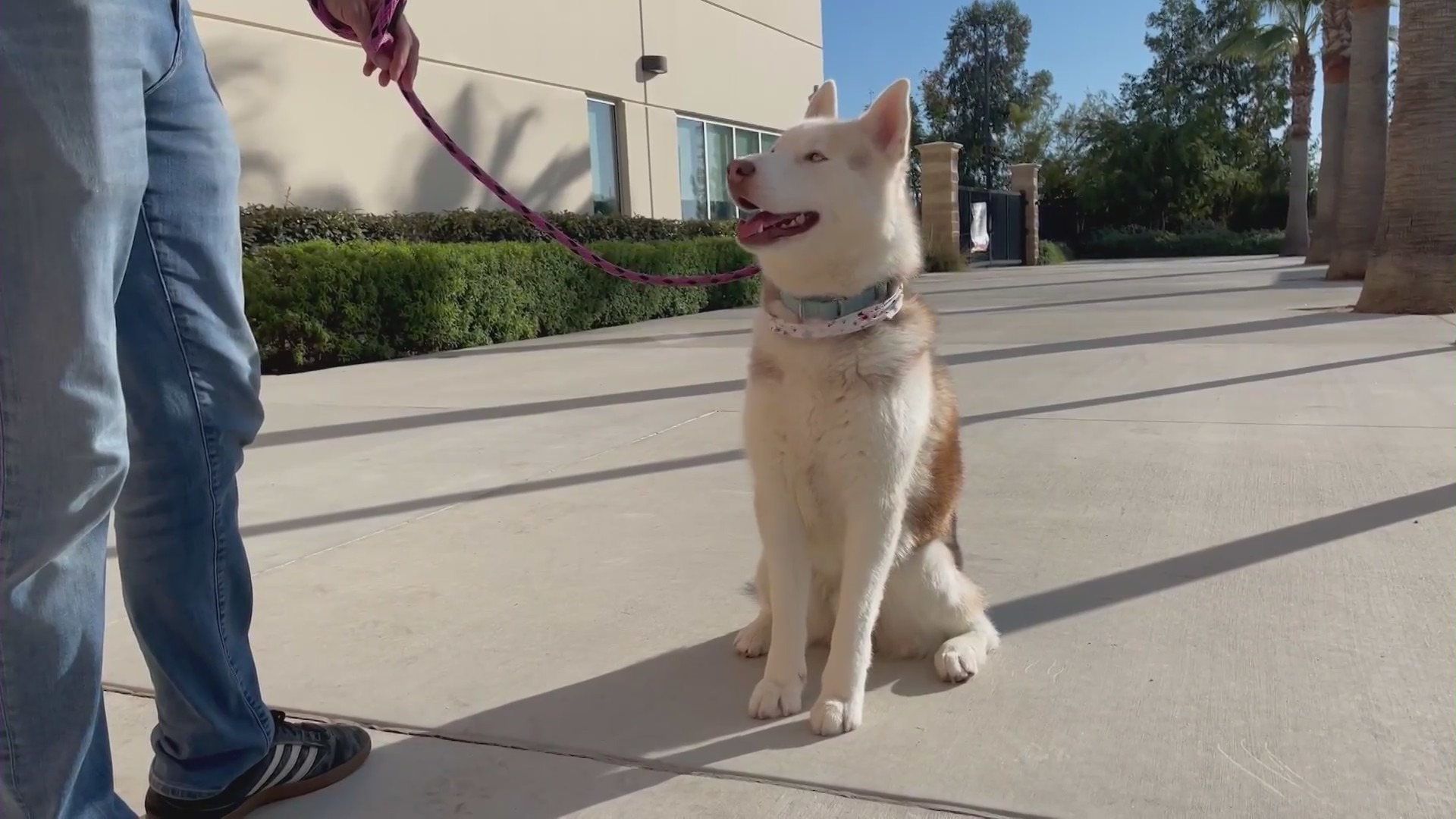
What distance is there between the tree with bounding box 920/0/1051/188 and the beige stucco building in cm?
3874

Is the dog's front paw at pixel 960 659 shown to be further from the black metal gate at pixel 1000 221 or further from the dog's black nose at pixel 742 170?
the black metal gate at pixel 1000 221

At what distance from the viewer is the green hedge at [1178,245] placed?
34.0 m

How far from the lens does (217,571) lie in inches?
71.2

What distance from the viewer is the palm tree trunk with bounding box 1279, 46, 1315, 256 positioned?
89.1ft

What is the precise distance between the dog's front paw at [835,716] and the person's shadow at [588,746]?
0.03 m

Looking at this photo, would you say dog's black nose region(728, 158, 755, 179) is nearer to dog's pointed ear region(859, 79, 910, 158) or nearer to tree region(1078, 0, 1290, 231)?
dog's pointed ear region(859, 79, 910, 158)

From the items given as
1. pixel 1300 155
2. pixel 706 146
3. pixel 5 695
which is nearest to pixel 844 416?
pixel 5 695

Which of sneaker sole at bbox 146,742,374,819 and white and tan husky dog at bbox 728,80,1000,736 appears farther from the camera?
white and tan husky dog at bbox 728,80,1000,736

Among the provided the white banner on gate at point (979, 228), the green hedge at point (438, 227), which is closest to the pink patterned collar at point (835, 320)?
the green hedge at point (438, 227)

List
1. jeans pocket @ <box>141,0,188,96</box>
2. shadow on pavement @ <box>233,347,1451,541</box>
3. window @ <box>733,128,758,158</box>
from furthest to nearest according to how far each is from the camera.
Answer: window @ <box>733,128,758,158</box>, shadow on pavement @ <box>233,347,1451,541</box>, jeans pocket @ <box>141,0,188,96</box>

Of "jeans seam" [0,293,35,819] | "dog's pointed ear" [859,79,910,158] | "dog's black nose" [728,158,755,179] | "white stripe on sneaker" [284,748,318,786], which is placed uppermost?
"dog's pointed ear" [859,79,910,158]

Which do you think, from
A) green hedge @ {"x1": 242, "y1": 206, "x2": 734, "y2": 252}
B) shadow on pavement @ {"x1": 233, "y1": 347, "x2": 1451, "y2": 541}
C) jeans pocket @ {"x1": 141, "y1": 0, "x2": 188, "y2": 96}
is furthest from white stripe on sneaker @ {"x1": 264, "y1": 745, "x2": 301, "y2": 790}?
green hedge @ {"x1": 242, "y1": 206, "x2": 734, "y2": 252}

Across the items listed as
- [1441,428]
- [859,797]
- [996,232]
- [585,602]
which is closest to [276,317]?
[585,602]

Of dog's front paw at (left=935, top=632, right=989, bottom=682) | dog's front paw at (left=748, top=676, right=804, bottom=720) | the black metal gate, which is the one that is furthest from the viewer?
the black metal gate
